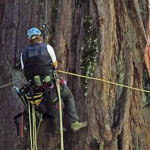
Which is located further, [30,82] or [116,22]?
[116,22]

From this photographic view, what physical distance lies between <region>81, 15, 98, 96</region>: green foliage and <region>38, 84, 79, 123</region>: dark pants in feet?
1.37

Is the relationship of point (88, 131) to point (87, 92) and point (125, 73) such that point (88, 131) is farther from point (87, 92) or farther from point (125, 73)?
point (125, 73)

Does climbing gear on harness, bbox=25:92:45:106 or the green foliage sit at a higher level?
the green foliage

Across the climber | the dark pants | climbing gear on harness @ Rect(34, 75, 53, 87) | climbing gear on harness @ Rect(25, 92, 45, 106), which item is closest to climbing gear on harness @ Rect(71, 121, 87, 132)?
the dark pants

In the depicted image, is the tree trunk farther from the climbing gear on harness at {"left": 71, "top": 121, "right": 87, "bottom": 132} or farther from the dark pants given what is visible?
the dark pants

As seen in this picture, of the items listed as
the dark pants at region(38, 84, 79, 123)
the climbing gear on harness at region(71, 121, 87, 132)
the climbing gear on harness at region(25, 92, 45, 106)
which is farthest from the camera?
the climbing gear on harness at region(71, 121, 87, 132)

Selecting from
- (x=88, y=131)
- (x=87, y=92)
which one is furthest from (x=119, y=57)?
(x=88, y=131)

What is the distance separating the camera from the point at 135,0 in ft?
23.2

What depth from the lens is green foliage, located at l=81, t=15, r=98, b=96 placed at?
6664 millimetres

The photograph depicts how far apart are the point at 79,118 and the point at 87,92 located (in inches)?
16.6

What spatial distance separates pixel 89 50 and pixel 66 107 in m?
0.96

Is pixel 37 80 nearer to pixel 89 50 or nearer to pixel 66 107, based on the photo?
pixel 66 107

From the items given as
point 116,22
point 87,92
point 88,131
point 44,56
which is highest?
point 116,22

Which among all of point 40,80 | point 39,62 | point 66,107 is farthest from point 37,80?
point 66,107
